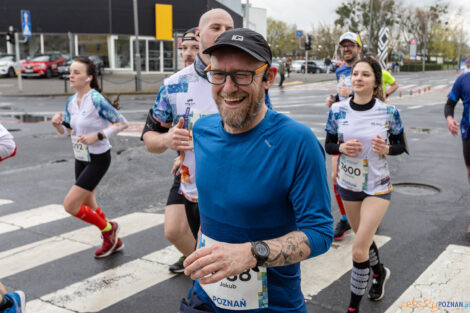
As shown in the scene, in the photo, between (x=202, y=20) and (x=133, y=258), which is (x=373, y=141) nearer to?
(x=202, y=20)

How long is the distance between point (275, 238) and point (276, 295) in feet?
1.01

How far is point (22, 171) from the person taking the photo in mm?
9000

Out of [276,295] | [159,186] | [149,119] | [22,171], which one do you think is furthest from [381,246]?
[22,171]

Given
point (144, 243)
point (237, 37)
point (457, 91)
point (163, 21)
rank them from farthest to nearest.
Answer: point (163, 21), point (457, 91), point (144, 243), point (237, 37)

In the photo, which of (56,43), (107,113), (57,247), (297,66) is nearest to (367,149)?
(107,113)

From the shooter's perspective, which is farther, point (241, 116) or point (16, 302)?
point (16, 302)

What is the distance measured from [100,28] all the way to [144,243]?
37694 mm

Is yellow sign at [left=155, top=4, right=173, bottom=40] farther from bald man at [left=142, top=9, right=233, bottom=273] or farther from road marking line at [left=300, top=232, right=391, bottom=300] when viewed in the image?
bald man at [left=142, top=9, right=233, bottom=273]

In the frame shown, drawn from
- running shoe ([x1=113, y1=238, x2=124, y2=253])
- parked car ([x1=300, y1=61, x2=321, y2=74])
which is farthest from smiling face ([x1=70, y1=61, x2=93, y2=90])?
parked car ([x1=300, y1=61, x2=321, y2=74])

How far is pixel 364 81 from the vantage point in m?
4.09

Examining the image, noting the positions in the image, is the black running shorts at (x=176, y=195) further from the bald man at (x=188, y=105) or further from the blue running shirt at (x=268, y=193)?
the blue running shirt at (x=268, y=193)

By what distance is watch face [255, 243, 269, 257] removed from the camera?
180 cm

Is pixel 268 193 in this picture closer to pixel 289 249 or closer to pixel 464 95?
pixel 289 249

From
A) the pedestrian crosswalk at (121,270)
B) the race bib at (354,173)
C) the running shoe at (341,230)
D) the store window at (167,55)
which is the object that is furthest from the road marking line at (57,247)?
the store window at (167,55)
